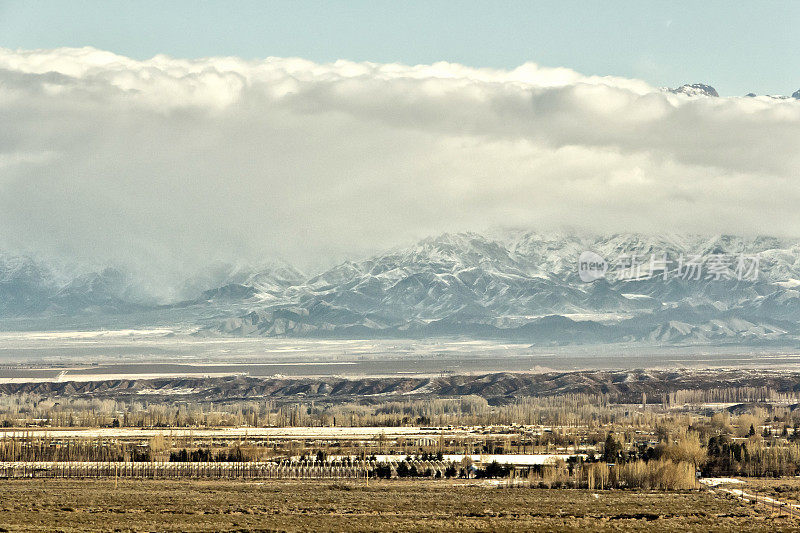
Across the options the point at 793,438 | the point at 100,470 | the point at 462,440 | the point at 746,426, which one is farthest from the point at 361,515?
the point at 746,426

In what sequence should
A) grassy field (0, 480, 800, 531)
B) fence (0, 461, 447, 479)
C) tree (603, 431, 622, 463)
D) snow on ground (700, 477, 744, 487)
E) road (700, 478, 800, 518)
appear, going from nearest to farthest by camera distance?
grassy field (0, 480, 800, 531), road (700, 478, 800, 518), snow on ground (700, 477, 744, 487), fence (0, 461, 447, 479), tree (603, 431, 622, 463)

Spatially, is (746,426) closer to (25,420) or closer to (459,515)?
(459,515)

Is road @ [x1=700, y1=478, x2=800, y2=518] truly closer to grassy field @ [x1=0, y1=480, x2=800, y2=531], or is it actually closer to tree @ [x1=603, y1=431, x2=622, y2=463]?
grassy field @ [x1=0, y1=480, x2=800, y2=531]

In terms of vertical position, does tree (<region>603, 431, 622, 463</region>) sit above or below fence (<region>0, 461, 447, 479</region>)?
above

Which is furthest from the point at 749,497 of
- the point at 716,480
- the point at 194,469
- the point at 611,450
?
the point at 194,469

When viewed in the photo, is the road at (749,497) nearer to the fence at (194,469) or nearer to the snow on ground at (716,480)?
the snow on ground at (716,480)

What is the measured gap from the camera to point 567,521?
270 ft

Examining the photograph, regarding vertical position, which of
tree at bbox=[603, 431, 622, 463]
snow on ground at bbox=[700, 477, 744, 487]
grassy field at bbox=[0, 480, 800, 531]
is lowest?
snow on ground at bbox=[700, 477, 744, 487]

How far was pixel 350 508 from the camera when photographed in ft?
291

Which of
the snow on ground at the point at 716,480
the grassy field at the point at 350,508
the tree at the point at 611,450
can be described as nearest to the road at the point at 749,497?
the snow on ground at the point at 716,480

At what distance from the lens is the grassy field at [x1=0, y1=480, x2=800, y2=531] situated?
78688mm

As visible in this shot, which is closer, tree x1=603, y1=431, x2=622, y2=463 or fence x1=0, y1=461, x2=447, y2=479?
fence x1=0, y1=461, x2=447, y2=479

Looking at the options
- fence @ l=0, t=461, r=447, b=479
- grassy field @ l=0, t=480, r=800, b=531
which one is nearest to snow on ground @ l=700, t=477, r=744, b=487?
grassy field @ l=0, t=480, r=800, b=531

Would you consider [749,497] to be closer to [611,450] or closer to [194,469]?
[611,450]
